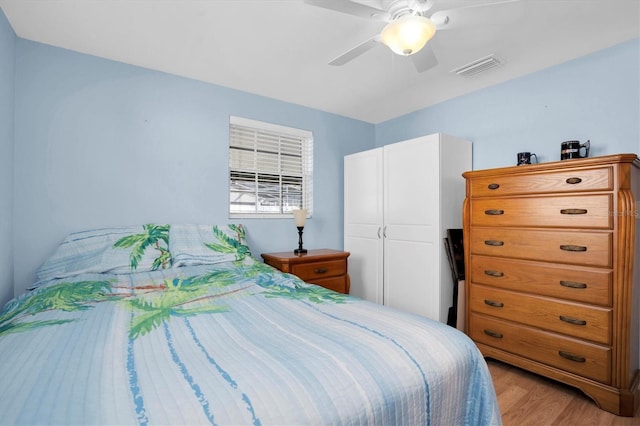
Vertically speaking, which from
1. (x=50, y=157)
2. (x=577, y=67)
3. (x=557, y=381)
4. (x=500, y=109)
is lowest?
(x=557, y=381)

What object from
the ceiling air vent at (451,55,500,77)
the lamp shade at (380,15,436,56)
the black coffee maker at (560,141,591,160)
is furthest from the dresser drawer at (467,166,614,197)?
the lamp shade at (380,15,436,56)

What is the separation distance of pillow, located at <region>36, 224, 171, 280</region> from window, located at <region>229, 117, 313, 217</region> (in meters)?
0.80

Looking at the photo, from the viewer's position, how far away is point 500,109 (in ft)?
9.08

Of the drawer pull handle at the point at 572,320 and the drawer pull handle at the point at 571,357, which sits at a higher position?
the drawer pull handle at the point at 572,320

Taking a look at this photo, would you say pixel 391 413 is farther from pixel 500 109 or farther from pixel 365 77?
pixel 500 109

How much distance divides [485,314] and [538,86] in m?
1.96

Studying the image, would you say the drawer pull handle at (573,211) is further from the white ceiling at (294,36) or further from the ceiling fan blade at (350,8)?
the ceiling fan blade at (350,8)

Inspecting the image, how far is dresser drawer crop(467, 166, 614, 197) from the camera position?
1.82m

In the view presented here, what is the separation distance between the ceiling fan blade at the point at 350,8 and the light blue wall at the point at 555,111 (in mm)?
1786

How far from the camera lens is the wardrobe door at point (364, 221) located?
10.6ft

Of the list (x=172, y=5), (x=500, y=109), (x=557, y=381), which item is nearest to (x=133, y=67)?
(x=172, y=5)

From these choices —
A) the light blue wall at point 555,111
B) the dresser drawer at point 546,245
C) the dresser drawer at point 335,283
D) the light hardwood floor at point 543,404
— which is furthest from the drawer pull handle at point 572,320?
the dresser drawer at point 335,283

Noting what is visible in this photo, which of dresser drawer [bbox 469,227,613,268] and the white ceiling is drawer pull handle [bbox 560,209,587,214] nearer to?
dresser drawer [bbox 469,227,613,268]

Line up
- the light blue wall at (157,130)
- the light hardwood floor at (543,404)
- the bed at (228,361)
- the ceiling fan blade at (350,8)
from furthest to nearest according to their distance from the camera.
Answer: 1. the light blue wall at (157,130)
2. the light hardwood floor at (543,404)
3. the ceiling fan blade at (350,8)
4. the bed at (228,361)
